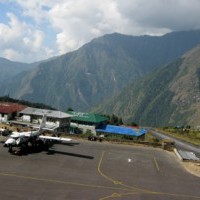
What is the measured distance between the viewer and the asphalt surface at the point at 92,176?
45031 millimetres

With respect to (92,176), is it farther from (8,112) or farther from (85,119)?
(85,119)

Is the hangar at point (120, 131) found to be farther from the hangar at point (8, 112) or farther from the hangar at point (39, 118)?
the hangar at point (8, 112)

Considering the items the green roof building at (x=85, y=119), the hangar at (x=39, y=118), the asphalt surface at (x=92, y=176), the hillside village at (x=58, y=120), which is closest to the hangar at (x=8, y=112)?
the hillside village at (x=58, y=120)

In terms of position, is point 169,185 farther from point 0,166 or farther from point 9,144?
point 9,144

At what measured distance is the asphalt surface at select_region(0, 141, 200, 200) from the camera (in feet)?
148

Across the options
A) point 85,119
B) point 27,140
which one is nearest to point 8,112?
point 85,119

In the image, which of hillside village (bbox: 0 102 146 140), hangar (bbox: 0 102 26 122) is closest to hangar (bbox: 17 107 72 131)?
hillside village (bbox: 0 102 146 140)

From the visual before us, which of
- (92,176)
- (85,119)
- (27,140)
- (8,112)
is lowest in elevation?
(92,176)

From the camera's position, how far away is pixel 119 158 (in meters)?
69.4

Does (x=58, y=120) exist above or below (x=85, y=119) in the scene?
below

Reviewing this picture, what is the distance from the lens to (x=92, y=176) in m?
53.7

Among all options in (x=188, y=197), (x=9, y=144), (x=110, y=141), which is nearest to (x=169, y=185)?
(x=188, y=197)

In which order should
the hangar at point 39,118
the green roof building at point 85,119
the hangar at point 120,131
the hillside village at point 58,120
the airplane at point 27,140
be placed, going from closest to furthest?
the airplane at point 27,140 → the hillside village at point 58,120 → the hangar at point 39,118 → the hangar at point 120,131 → the green roof building at point 85,119

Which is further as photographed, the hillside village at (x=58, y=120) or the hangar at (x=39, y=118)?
the hangar at (x=39, y=118)
